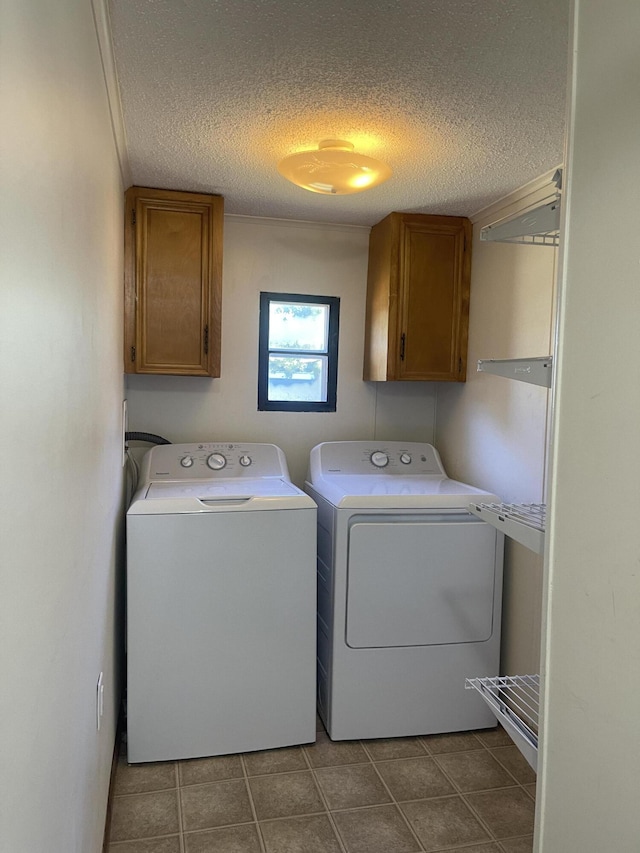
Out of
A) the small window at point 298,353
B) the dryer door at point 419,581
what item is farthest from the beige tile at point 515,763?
the small window at point 298,353

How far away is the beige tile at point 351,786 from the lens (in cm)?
221

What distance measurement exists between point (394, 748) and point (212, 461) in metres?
1.47

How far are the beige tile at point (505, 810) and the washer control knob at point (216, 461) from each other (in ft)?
5.55

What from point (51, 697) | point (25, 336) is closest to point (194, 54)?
point (25, 336)

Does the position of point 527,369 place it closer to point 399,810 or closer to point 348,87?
point 348,87

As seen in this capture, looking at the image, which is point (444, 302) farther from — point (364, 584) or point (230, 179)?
point (364, 584)

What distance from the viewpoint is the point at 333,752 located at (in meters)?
2.52

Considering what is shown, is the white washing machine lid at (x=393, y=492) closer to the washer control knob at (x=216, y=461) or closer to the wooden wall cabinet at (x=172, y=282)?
the washer control knob at (x=216, y=461)

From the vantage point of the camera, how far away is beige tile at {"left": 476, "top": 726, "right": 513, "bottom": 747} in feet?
8.61

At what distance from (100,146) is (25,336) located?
3.56 ft

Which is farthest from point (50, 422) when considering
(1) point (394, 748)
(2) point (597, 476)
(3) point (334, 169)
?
(1) point (394, 748)

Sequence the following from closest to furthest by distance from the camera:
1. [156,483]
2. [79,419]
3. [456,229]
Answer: [79,419], [156,483], [456,229]

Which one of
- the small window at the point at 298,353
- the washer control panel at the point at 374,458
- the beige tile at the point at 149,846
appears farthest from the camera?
the small window at the point at 298,353

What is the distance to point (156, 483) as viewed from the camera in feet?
9.35
